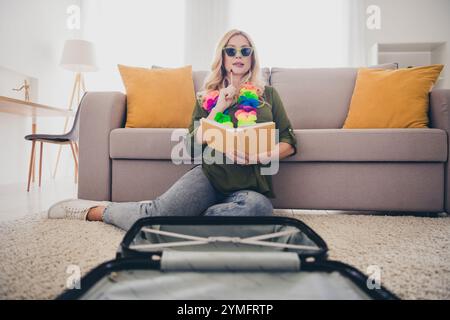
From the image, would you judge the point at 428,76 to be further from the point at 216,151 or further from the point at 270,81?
the point at 216,151

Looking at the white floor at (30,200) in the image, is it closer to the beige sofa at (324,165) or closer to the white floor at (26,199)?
the white floor at (26,199)

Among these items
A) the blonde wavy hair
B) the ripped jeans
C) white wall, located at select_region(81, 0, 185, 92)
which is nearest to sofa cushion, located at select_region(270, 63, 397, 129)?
the blonde wavy hair

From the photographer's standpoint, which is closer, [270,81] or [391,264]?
[391,264]

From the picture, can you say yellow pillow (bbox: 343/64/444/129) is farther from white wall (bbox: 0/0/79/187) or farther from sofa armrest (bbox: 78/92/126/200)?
white wall (bbox: 0/0/79/187)

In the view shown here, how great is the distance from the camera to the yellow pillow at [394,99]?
5.71 feet

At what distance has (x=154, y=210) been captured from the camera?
117cm

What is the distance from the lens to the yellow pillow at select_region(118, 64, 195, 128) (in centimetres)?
192

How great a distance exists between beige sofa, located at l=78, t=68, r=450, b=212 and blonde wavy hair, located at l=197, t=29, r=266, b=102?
42cm

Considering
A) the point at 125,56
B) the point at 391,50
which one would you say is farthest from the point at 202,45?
the point at 391,50

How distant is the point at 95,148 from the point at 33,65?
88.5 inches

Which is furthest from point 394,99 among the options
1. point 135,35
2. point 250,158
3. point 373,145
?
point 135,35

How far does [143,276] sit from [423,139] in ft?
5.18

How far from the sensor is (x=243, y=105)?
132cm

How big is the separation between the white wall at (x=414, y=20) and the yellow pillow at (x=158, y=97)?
9.84ft
